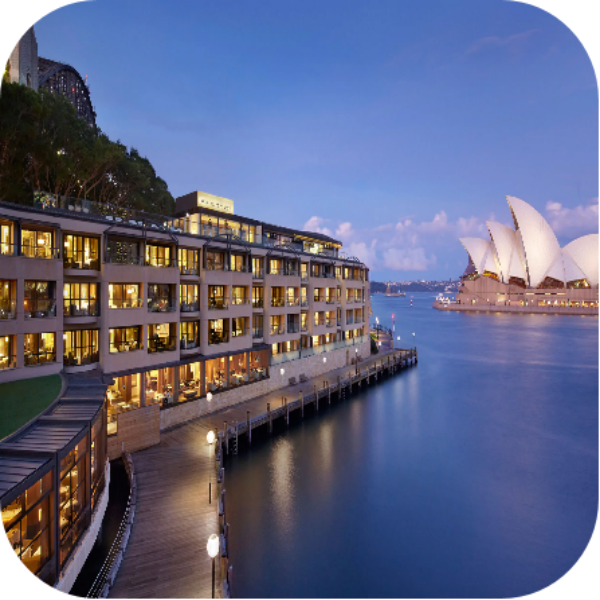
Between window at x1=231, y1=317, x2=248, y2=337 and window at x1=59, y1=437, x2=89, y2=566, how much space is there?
655 inches

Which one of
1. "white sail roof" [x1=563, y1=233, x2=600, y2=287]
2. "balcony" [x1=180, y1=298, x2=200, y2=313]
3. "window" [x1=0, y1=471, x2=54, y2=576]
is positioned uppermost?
"white sail roof" [x1=563, y1=233, x2=600, y2=287]

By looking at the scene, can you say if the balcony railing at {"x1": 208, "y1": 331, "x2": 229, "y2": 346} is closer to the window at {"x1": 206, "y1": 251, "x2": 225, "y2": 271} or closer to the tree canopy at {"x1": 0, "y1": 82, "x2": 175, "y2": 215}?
the window at {"x1": 206, "y1": 251, "x2": 225, "y2": 271}

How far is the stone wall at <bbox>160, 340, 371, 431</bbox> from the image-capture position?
24344 millimetres

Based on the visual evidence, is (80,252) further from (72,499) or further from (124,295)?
(72,499)

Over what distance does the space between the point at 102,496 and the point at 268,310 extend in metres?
19.8

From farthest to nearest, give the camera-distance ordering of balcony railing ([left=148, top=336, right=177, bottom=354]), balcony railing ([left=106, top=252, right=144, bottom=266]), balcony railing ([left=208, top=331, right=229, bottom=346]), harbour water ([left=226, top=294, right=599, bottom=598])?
1. balcony railing ([left=208, top=331, right=229, bottom=346])
2. balcony railing ([left=148, top=336, right=177, bottom=354])
3. balcony railing ([left=106, top=252, right=144, bottom=266])
4. harbour water ([left=226, top=294, right=599, bottom=598])

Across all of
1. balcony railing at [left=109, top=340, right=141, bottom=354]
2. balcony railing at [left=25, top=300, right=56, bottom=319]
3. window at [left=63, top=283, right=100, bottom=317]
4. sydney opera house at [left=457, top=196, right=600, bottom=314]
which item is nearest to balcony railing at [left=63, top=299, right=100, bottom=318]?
window at [left=63, top=283, right=100, bottom=317]

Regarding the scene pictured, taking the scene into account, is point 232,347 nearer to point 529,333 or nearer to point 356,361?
point 356,361

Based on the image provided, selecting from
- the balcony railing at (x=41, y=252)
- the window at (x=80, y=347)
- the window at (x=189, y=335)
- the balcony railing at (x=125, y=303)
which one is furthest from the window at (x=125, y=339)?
the balcony railing at (x=41, y=252)

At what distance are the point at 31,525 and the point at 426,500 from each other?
18139mm

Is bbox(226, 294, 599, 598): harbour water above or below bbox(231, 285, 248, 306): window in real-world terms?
below

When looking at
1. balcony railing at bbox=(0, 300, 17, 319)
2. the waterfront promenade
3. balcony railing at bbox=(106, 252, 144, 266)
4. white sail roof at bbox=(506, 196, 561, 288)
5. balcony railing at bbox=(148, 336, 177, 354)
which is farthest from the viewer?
white sail roof at bbox=(506, 196, 561, 288)

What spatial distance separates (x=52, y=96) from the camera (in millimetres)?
32469

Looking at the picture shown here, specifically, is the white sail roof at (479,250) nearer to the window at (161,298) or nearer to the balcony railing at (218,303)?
the balcony railing at (218,303)
